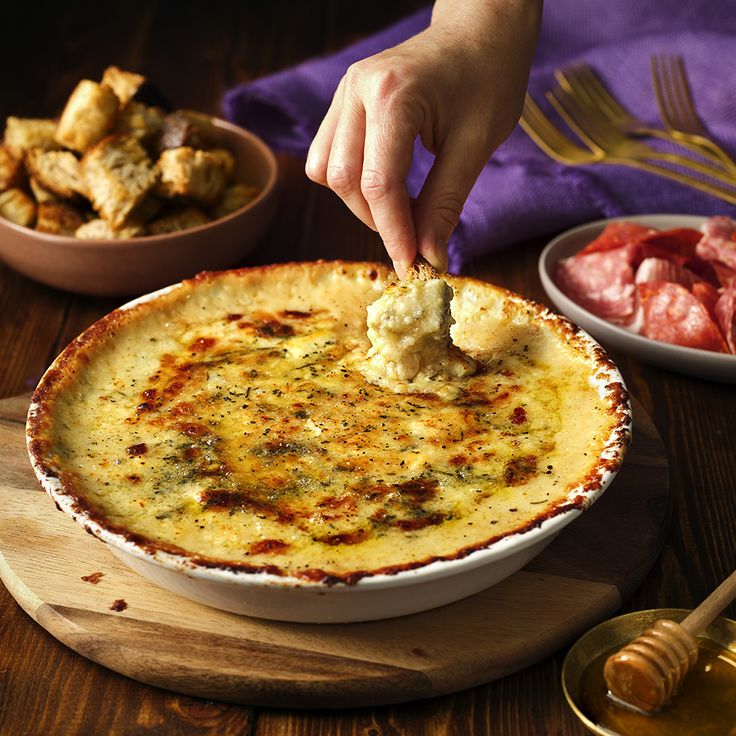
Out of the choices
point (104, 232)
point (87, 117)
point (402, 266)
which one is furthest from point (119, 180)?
point (402, 266)

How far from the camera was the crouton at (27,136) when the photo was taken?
10.4ft

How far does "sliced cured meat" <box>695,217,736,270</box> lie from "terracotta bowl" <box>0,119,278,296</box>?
1.24 meters

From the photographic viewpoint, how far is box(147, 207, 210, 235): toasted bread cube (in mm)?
3027

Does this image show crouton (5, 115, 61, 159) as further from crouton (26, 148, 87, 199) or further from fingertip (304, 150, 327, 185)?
fingertip (304, 150, 327, 185)

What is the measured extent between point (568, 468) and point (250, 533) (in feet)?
1.87

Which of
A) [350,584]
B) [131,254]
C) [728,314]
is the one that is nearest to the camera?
[350,584]

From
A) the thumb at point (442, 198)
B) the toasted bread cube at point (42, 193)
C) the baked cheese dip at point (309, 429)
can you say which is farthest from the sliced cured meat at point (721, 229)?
the toasted bread cube at point (42, 193)

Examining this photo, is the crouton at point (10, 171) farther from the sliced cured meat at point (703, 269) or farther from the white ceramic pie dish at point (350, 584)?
the sliced cured meat at point (703, 269)

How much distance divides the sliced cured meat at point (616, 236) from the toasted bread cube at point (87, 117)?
1.42 m

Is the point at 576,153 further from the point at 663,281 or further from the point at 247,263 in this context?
the point at 247,263

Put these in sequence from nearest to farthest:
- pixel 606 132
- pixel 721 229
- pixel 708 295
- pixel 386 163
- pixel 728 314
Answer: pixel 386 163 < pixel 728 314 < pixel 708 295 < pixel 721 229 < pixel 606 132

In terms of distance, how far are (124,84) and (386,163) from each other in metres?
1.59

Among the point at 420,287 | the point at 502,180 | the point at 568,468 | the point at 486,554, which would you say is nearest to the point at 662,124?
the point at 502,180

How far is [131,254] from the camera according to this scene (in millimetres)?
2934
